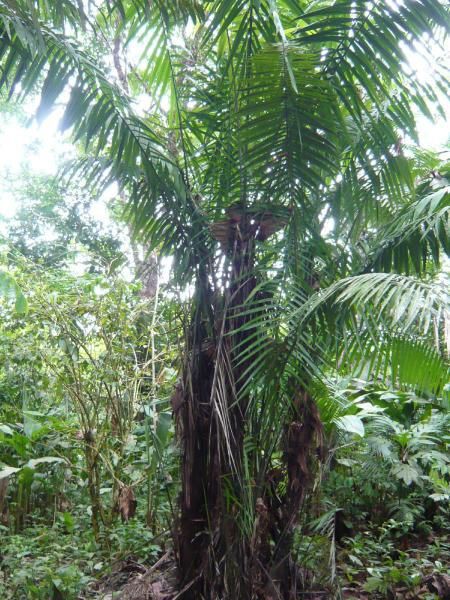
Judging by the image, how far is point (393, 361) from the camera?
226 centimetres

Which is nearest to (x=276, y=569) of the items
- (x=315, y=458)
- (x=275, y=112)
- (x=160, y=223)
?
(x=315, y=458)

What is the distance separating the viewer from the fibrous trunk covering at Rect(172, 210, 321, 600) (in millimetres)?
2564

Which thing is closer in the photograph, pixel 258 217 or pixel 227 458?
pixel 227 458

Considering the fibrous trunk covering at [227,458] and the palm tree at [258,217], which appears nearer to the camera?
the palm tree at [258,217]

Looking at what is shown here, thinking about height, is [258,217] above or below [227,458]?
above

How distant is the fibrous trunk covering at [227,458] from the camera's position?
2.56 metres

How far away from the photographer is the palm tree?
2.44 meters

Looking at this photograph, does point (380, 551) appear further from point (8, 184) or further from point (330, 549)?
point (8, 184)

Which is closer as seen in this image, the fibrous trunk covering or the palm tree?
the palm tree

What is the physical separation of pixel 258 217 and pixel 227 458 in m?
1.04

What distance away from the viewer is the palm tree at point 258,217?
2.44m

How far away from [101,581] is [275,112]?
2.50m

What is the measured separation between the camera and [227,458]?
2.60 m

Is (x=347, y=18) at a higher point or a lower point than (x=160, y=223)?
higher
